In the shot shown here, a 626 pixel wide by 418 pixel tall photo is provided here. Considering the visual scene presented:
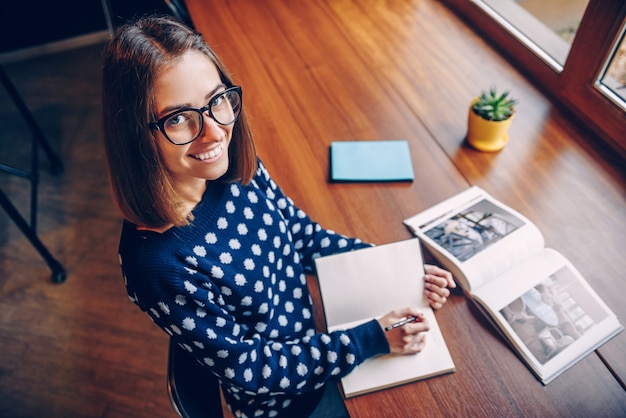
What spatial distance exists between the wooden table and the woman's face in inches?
16.1

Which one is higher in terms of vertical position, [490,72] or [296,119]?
[490,72]

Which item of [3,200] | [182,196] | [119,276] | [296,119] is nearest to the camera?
[182,196]

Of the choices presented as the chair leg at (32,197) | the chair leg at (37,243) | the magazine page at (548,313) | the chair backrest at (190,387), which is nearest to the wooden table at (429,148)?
the magazine page at (548,313)

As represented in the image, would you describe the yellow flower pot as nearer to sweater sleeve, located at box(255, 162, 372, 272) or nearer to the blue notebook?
the blue notebook

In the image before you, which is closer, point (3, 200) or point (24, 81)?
point (3, 200)

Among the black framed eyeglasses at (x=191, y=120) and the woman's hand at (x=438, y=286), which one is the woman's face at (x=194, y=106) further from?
the woman's hand at (x=438, y=286)

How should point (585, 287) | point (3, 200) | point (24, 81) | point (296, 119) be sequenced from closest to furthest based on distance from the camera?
point (585, 287) → point (296, 119) → point (3, 200) → point (24, 81)

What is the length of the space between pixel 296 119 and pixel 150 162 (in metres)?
0.73

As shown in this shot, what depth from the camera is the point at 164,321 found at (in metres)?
0.81

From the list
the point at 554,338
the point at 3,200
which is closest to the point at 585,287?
the point at 554,338

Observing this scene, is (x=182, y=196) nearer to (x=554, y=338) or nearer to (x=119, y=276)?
(x=554, y=338)

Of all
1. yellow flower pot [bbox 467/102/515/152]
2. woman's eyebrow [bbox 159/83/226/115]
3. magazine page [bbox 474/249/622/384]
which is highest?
woman's eyebrow [bbox 159/83/226/115]

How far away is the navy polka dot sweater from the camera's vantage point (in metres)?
0.81

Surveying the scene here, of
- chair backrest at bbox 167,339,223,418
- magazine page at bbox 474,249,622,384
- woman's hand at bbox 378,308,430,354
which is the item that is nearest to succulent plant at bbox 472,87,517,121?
magazine page at bbox 474,249,622,384
